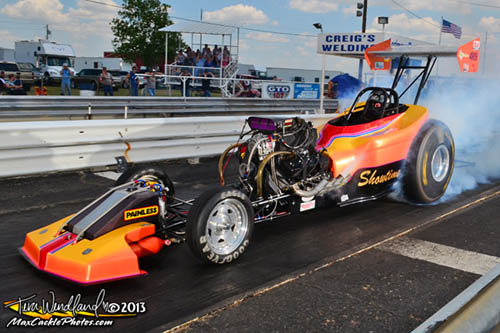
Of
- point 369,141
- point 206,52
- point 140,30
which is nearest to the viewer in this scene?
point 369,141

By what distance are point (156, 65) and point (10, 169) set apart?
5011cm

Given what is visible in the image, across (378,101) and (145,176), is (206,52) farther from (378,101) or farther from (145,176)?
(145,176)

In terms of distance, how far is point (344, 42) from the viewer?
550 inches

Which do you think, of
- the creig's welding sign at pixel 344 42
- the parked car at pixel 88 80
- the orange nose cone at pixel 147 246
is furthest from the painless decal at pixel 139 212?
the parked car at pixel 88 80

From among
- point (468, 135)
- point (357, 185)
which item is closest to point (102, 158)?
point (357, 185)

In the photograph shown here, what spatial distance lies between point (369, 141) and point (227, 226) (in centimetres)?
225

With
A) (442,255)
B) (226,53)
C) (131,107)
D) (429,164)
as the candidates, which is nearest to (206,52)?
(226,53)

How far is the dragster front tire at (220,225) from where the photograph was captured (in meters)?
3.93

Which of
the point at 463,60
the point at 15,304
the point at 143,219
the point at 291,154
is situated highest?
the point at 463,60

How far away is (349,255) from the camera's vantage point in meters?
4.53

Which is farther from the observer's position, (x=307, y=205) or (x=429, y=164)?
(x=429, y=164)

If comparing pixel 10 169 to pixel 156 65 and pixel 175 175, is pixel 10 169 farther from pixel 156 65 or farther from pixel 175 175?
pixel 156 65

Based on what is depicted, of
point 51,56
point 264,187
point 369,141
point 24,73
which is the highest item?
point 51,56

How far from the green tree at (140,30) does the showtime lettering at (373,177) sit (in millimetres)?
50774
